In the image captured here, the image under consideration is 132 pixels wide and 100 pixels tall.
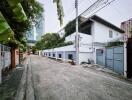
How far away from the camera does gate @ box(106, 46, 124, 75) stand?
1527 cm

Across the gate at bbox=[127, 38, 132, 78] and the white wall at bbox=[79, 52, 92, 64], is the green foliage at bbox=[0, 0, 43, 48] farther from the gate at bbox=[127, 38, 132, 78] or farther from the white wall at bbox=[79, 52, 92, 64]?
the white wall at bbox=[79, 52, 92, 64]

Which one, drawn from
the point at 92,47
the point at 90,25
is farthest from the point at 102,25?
the point at 92,47

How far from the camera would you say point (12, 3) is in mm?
2703

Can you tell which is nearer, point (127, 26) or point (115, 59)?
point (115, 59)

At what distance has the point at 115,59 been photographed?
17.1 m

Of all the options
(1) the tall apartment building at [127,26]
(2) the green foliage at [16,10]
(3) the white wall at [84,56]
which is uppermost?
(1) the tall apartment building at [127,26]

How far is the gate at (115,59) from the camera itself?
1527cm

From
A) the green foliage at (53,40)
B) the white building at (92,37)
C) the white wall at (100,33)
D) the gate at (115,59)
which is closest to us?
the gate at (115,59)

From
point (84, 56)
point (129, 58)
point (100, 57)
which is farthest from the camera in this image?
point (84, 56)

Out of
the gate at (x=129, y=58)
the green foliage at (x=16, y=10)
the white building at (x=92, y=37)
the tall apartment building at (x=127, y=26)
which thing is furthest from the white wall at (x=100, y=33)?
the gate at (x=129, y=58)

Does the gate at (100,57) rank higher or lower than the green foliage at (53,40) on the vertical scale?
lower

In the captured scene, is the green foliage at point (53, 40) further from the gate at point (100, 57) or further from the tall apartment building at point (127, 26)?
the tall apartment building at point (127, 26)

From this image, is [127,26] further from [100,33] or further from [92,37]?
[92,37]

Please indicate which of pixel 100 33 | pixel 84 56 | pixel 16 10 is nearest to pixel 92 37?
pixel 100 33
